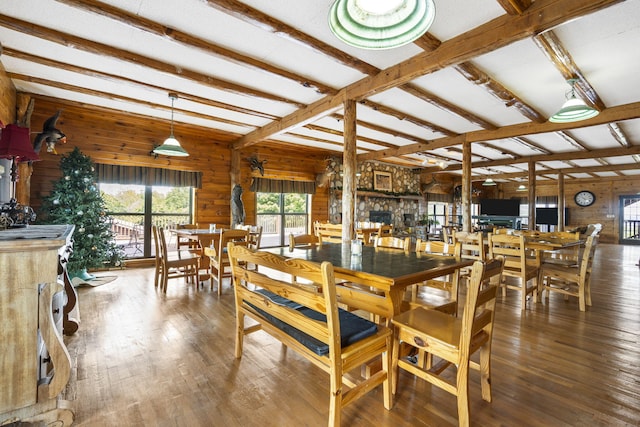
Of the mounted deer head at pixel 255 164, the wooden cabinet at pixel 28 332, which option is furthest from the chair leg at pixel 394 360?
the mounted deer head at pixel 255 164

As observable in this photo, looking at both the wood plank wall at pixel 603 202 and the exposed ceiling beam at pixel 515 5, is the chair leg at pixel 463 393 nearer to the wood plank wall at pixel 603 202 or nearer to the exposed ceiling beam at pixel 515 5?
the exposed ceiling beam at pixel 515 5

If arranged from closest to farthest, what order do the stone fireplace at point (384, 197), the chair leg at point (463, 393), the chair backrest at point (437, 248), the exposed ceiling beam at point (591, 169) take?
the chair leg at point (463, 393) < the chair backrest at point (437, 248) < the stone fireplace at point (384, 197) < the exposed ceiling beam at point (591, 169)

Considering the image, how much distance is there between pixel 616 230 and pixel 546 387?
14.3 metres

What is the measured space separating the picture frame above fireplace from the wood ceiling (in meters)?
3.83

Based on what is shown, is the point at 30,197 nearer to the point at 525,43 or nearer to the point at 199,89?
the point at 199,89

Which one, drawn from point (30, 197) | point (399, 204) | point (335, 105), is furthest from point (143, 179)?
point (399, 204)

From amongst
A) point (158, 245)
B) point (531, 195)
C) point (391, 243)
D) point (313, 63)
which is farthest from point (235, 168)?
point (531, 195)

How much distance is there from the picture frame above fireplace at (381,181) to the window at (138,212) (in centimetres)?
599

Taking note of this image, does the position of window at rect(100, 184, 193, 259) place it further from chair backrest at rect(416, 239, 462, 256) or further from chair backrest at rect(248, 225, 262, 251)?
chair backrest at rect(416, 239, 462, 256)

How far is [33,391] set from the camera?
4.82 feet

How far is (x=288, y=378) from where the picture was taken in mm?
1988

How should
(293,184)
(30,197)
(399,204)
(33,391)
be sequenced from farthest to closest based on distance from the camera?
(399,204) → (293,184) → (30,197) → (33,391)

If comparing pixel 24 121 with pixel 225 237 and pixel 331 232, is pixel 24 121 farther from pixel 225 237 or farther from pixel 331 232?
pixel 331 232

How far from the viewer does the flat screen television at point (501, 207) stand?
1222 cm
